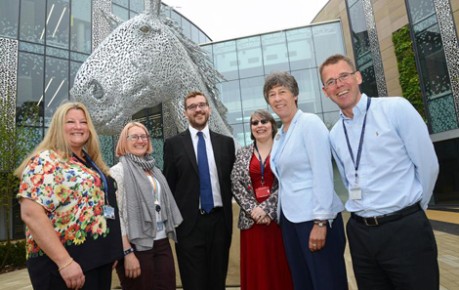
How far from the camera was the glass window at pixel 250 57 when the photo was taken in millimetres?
18156

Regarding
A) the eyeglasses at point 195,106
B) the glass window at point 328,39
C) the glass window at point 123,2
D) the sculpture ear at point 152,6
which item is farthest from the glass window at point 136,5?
the eyeglasses at point 195,106

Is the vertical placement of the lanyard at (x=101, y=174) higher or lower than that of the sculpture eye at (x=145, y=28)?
lower

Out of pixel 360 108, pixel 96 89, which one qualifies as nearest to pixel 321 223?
pixel 360 108

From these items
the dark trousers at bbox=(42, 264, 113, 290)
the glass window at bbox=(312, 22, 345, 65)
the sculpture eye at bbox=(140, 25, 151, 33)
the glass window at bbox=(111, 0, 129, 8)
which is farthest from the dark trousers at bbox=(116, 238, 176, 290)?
the glass window at bbox=(312, 22, 345, 65)

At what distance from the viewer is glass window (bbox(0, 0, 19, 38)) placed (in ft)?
42.0

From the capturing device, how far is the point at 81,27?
15.0 meters

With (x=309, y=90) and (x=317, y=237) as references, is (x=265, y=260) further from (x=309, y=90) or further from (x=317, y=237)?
(x=309, y=90)

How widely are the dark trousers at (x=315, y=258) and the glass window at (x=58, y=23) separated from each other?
15.2 m

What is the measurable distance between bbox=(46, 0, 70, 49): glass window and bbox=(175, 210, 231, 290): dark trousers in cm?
1471

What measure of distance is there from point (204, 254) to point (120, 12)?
1621cm

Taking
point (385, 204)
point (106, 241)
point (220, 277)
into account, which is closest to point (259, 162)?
point (220, 277)

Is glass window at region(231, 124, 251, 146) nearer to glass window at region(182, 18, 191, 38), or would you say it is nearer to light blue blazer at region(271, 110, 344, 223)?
glass window at region(182, 18, 191, 38)

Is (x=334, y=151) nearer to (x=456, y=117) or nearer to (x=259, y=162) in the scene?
(x=259, y=162)

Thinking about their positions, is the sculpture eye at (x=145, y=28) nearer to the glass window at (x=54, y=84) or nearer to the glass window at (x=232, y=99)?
the glass window at (x=54, y=84)
